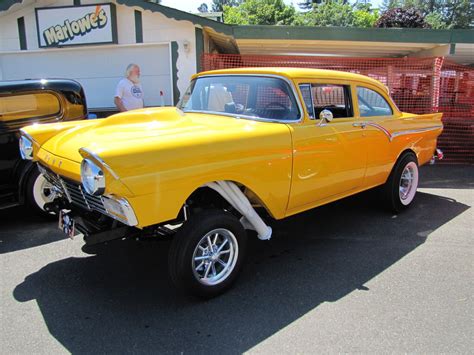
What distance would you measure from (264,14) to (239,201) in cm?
4739

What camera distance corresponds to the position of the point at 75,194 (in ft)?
10.9

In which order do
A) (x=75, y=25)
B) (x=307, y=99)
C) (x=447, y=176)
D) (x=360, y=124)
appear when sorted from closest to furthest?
(x=307, y=99) → (x=360, y=124) → (x=447, y=176) → (x=75, y=25)

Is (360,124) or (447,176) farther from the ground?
(360,124)

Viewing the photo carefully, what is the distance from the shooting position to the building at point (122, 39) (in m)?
8.61

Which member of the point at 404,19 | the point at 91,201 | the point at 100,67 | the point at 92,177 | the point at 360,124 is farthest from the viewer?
the point at 404,19

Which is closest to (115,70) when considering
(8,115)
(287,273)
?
(8,115)

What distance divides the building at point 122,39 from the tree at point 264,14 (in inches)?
1551

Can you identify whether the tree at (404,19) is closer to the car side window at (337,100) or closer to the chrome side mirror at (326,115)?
the car side window at (337,100)

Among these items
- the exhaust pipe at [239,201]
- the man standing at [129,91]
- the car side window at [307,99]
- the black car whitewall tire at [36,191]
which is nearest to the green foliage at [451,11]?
the man standing at [129,91]

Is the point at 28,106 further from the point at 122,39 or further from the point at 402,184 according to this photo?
the point at 402,184

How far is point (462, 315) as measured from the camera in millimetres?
3121

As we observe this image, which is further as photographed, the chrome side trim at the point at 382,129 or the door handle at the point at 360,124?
the chrome side trim at the point at 382,129

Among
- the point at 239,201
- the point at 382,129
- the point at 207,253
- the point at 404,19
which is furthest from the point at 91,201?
the point at 404,19

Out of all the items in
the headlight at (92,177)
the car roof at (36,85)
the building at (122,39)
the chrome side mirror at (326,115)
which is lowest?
the headlight at (92,177)
